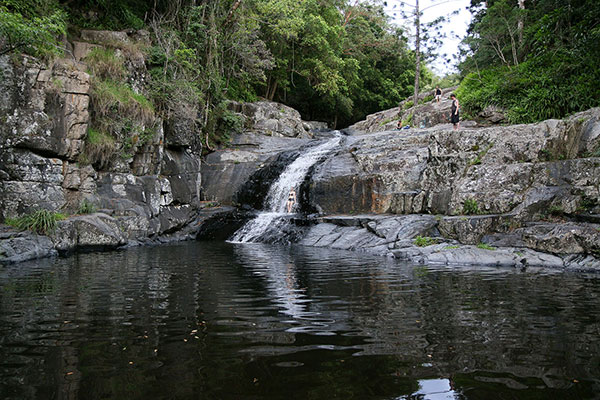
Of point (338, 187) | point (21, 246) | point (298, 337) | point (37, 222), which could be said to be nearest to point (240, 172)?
point (338, 187)

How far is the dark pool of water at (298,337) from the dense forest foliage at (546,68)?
10.2 m

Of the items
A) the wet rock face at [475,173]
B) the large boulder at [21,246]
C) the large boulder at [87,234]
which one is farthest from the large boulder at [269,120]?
the large boulder at [21,246]

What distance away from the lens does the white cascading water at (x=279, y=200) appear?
14977 mm

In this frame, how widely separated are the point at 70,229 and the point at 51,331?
8440 millimetres

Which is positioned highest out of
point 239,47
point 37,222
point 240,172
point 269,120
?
point 239,47

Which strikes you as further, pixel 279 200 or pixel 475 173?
pixel 279 200

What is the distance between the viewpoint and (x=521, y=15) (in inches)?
764

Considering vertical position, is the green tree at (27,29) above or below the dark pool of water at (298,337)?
above

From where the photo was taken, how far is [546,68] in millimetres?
16438

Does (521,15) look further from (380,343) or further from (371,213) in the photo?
(380,343)

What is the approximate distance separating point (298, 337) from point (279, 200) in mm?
13425

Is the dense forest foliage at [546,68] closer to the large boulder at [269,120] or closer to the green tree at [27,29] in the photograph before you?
the large boulder at [269,120]

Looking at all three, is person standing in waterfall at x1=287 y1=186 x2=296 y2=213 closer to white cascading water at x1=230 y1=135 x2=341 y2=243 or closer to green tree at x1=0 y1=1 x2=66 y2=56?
white cascading water at x1=230 y1=135 x2=341 y2=243

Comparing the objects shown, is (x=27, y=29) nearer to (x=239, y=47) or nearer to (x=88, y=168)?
(x=88, y=168)
